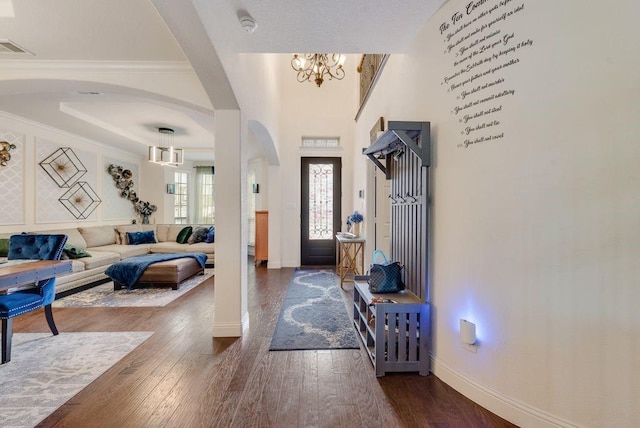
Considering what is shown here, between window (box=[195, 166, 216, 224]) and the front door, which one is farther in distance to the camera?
window (box=[195, 166, 216, 224])

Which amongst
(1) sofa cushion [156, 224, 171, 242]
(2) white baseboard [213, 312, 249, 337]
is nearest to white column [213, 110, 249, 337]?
(2) white baseboard [213, 312, 249, 337]

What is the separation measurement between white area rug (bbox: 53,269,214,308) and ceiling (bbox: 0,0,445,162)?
2725 mm

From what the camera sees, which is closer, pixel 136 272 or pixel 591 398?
pixel 591 398

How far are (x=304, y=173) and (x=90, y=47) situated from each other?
4174mm

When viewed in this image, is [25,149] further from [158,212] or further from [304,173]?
[304,173]

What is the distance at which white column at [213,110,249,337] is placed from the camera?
2867mm

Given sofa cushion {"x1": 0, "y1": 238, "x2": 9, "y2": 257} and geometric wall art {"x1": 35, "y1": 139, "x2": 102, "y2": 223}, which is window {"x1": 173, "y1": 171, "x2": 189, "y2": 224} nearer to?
geometric wall art {"x1": 35, "y1": 139, "x2": 102, "y2": 223}

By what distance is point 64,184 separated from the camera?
214 inches

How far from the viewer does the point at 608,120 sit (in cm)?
132

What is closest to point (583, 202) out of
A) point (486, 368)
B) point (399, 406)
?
point (486, 368)

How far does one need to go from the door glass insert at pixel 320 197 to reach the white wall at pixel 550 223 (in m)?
4.32

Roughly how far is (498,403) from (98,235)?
7.12 m

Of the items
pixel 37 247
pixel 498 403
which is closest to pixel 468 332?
pixel 498 403

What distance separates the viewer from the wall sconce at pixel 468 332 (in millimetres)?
1843
